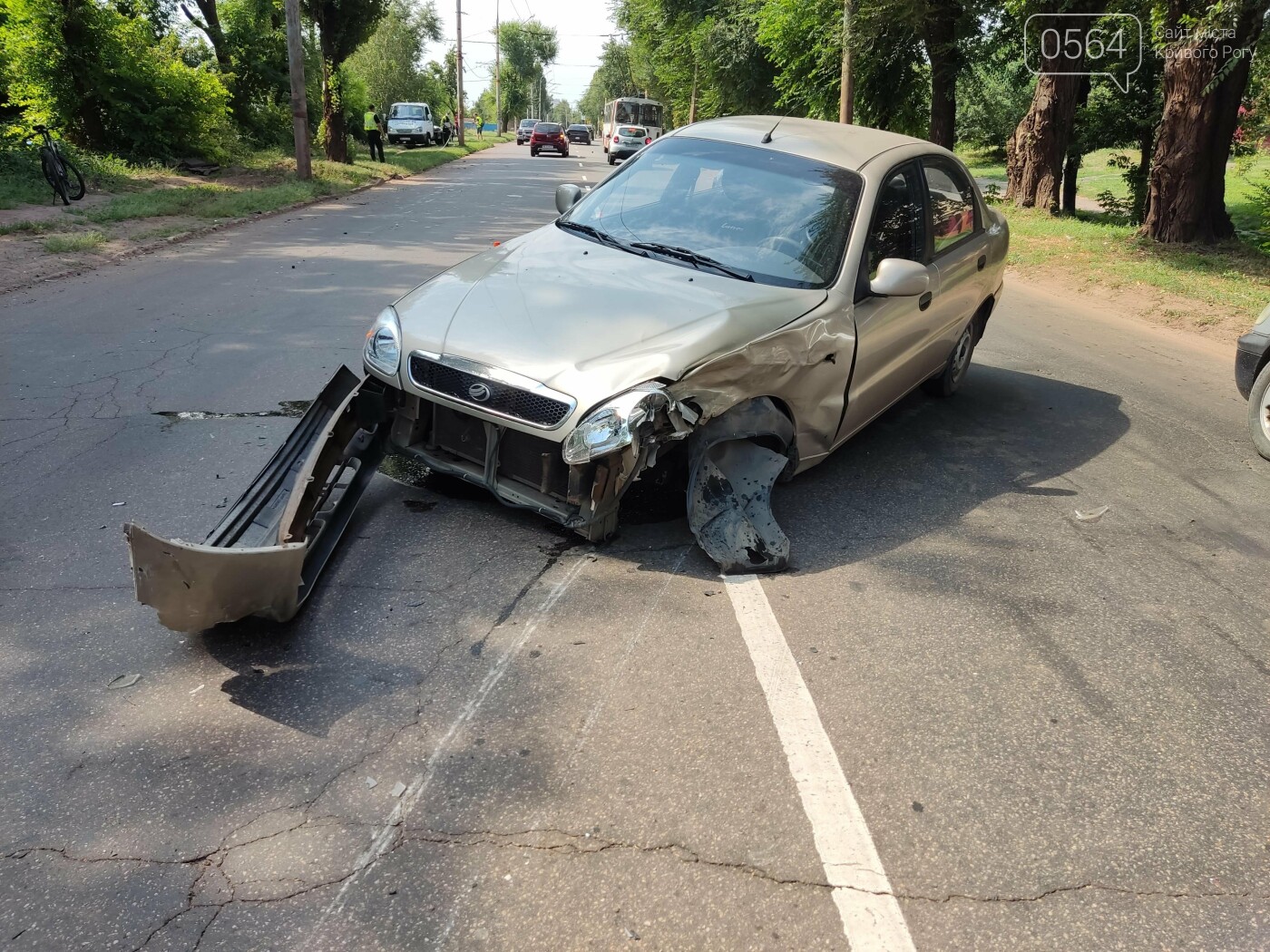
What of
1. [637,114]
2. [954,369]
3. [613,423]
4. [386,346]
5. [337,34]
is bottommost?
[954,369]

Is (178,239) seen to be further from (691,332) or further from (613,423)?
(613,423)

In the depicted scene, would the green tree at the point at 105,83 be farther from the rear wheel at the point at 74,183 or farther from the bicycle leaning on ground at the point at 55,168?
the bicycle leaning on ground at the point at 55,168

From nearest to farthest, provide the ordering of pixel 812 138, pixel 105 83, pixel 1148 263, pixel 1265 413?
1. pixel 812 138
2. pixel 1265 413
3. pixel 1148 263
4. pixel 105 83

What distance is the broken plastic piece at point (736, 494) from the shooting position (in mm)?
4059

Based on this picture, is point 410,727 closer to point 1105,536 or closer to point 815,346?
point 815,346

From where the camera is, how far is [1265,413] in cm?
616

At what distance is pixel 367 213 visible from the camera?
55.0 feet

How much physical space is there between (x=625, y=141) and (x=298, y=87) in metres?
21.7

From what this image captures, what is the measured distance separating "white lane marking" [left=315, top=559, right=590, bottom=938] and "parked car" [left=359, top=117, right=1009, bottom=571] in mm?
476

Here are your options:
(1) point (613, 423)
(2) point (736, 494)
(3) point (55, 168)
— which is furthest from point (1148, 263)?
(3) point (55, 168)

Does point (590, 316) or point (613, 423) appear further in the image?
point (590, 316)

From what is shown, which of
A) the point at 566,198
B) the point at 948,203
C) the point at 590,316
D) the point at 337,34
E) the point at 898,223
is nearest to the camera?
the point at 590,316

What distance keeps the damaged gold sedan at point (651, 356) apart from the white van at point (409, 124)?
39072mm

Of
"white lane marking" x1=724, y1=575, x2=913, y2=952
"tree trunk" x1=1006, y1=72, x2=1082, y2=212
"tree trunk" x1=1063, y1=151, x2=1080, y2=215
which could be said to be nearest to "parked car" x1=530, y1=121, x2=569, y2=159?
"tree trunk" x1=1063, y1=151, x2=1080, y2=215
